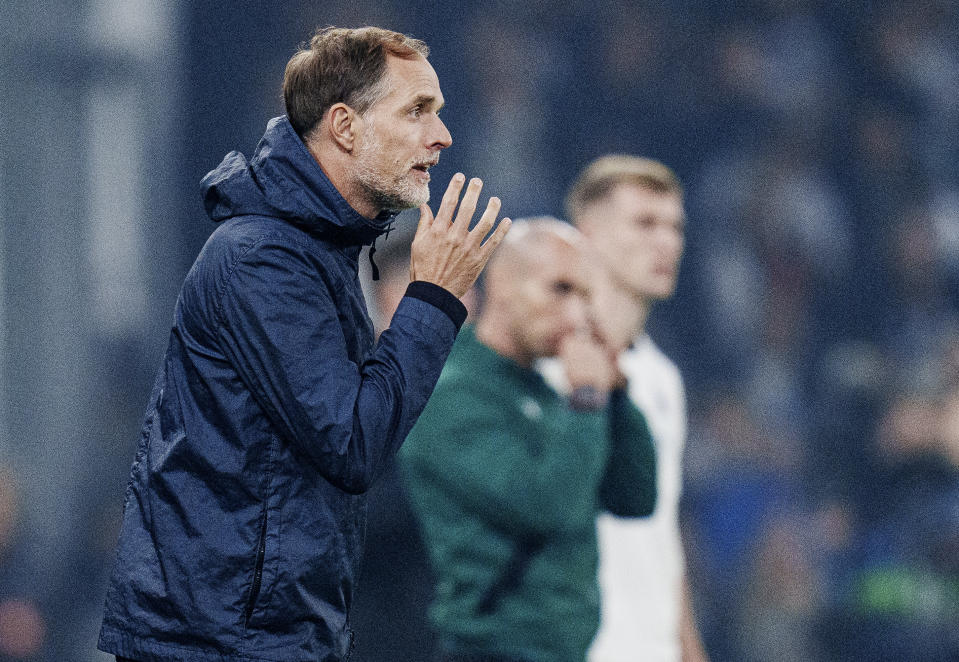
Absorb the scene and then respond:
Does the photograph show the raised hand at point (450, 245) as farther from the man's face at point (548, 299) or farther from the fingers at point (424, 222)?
the man's face at point (548, 299)

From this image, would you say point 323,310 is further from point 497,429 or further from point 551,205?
point 551,205

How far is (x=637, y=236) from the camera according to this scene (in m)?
3.59

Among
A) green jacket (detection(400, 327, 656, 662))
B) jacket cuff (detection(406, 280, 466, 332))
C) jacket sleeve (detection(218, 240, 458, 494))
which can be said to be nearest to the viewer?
jacket sleeve (detection(218, 240, 458, 494))

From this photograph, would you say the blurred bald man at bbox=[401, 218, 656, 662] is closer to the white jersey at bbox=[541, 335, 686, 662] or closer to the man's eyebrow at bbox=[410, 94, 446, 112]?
the white jersey at bbox=[541, 335, 686, 662]

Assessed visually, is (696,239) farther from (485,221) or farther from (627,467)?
(485,221)

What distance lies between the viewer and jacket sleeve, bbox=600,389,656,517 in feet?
9.80

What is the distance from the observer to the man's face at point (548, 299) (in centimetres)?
291

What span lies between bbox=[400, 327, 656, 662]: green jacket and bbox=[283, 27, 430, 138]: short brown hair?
1161mm

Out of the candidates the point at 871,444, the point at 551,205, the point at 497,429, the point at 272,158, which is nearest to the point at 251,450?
the point at 272,158

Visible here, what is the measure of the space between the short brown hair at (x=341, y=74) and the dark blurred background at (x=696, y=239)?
3.17m

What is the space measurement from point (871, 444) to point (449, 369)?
10.5ft

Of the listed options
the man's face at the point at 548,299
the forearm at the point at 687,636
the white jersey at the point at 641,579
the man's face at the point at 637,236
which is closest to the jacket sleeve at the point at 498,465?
the man's face at the point at 548,299

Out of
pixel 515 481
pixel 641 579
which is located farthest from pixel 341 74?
pixel 641 579

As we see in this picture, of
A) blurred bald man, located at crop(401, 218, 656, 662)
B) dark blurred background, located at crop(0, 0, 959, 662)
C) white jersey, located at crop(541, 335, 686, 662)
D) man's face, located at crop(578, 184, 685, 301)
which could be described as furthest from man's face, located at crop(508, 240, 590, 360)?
dark blurred background, located at crop(0, 0, 959, 662)
